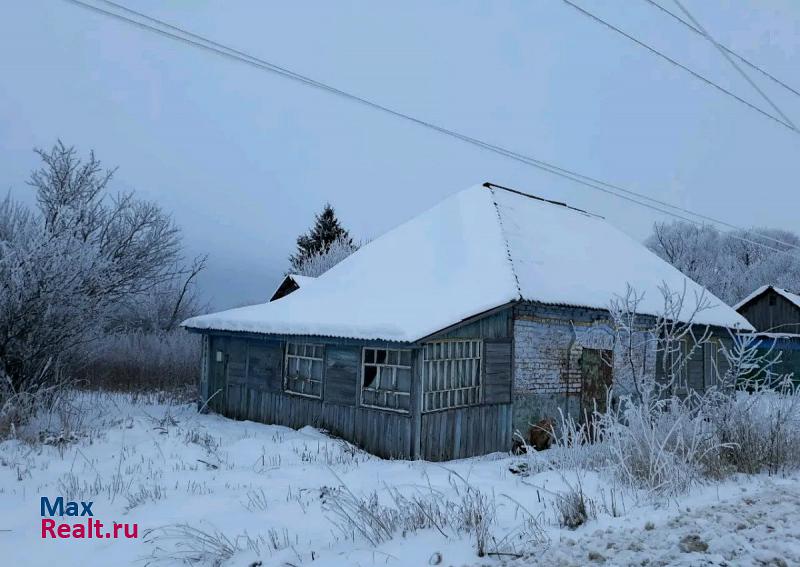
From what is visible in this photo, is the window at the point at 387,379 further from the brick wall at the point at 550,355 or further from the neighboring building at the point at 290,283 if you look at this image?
the neighboring building at the point at 290,283

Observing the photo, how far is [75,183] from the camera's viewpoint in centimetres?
1919

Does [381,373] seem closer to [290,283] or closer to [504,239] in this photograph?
[504,239]

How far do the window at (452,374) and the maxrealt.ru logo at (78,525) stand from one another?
565cm

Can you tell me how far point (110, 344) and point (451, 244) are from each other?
52.0 ft

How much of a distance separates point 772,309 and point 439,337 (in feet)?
74.1

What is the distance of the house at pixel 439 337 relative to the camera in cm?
1030

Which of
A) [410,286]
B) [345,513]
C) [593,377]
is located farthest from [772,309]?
[345,513]

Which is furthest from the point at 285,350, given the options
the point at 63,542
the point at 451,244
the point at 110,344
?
the point at 110,344

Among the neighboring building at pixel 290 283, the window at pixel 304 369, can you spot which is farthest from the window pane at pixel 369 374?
the neighboring building at pixel 290 283

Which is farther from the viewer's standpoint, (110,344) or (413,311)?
(110,344)

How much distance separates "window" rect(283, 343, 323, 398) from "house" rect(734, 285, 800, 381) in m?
19.7

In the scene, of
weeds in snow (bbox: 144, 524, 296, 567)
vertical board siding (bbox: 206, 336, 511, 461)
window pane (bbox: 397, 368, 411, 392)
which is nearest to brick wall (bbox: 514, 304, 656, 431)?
vertical board siding (bbox: 206, 336, 511, 461)

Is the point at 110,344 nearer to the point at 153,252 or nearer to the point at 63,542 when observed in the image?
the point at 153,252

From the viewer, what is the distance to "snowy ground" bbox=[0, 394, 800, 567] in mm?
3322
